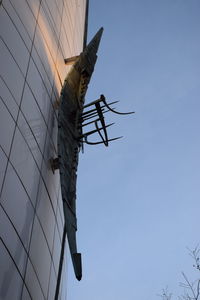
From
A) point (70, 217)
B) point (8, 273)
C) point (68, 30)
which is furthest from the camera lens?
point (68, 30)

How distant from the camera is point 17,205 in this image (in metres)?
13.2

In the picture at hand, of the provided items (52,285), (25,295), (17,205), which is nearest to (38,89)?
(17,205)

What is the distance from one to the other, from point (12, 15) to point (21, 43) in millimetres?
1075

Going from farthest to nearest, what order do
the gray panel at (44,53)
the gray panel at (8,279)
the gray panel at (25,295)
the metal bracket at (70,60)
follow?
the metal bracket at (70,60)
the gray panel at (44,53)
the gray panel at (25,295)
the gray panel at (8,279)

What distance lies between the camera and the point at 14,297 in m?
12.2

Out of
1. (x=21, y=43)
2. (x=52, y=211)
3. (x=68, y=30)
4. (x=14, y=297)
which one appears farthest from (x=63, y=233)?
(x=68, y=30)

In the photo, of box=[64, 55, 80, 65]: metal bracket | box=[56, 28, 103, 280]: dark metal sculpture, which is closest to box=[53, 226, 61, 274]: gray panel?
box=[56, 28, 103, 280]: dark metal sculpture

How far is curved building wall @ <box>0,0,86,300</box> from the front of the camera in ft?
41.5

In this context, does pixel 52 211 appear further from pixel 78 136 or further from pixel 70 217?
pixel 78 136

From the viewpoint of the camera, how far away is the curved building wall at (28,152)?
41.5ft

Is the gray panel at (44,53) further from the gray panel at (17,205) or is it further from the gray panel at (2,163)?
the gray panel at (17,205)

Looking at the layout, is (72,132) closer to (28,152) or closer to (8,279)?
(28,152)

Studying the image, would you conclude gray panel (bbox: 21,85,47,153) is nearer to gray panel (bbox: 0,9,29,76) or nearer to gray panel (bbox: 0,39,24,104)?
gray panel (bbox: 0,39,24,104)

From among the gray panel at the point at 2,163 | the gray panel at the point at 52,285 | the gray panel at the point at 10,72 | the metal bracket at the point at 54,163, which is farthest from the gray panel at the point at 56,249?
the gray panel at the point at 10,72
